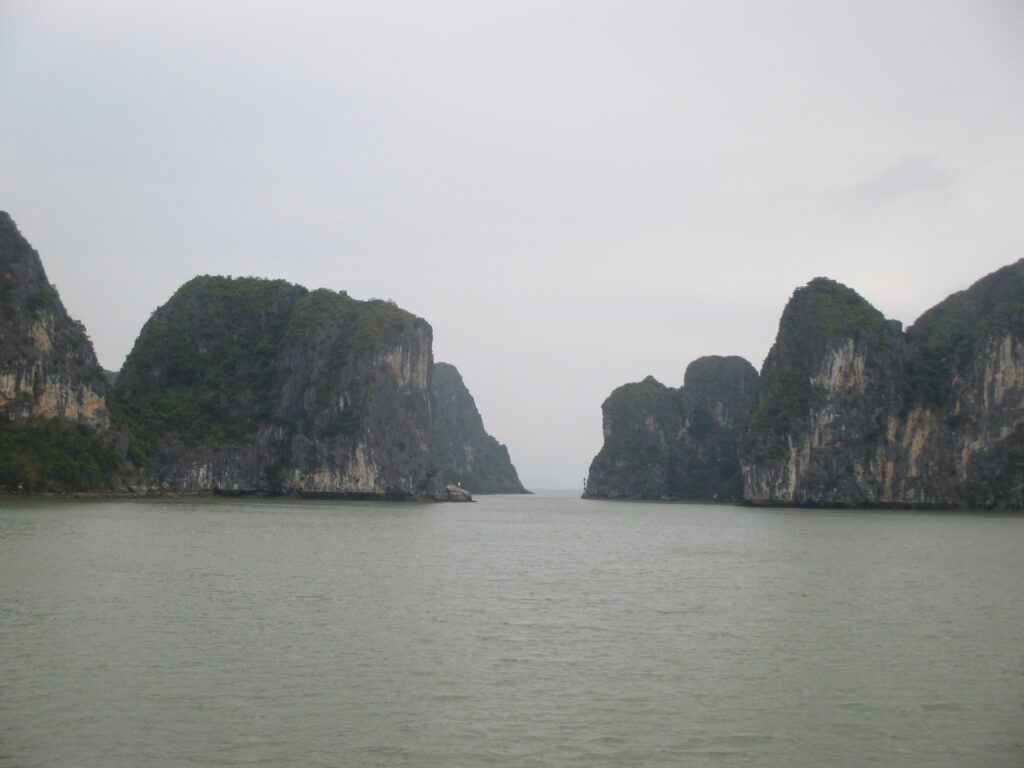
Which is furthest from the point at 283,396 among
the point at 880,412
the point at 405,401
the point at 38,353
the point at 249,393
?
the point at 880,412

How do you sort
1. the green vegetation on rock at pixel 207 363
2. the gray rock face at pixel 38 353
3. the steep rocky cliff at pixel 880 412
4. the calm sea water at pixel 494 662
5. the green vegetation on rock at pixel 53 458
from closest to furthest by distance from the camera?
the calm sea water at pixel 494 662 < the green vegetation on rock at pixel 53 458 < the gray rock face at pixel 38 353 < the steep rocky cliff at pixel 880 412 < the green vegetation on rock at pixel 207 363

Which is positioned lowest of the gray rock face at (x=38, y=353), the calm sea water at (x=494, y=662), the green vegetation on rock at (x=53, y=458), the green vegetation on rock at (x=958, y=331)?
the calm sea water at (x=494, y=662)

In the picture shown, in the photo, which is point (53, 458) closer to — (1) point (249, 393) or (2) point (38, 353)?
(2) point (38, 353)

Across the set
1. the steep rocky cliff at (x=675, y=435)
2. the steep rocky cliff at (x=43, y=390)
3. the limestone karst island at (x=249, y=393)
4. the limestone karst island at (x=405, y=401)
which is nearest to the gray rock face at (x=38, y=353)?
the steep rocky cliff at (x=43, y=390)

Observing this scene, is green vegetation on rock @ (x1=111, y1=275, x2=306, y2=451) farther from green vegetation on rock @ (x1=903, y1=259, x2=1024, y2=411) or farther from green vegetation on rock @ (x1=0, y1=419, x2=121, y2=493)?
green vegetation on rock @ (x1=903, y1=259, x2=1024, y2=411)

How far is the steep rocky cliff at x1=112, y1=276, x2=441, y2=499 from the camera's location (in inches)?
4368

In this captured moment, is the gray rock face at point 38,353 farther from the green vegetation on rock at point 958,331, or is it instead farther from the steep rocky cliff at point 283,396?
the green vegetation on rock at point 958,331

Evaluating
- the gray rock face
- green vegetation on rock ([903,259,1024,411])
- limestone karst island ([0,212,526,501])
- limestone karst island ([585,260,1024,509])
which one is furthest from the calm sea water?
green vegetation on rock ([903,259,1024,411])

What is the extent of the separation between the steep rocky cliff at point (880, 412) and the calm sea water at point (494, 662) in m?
79.4

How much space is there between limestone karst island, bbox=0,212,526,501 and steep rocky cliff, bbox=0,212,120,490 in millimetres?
207

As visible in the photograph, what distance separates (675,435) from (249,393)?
78172 millimetres

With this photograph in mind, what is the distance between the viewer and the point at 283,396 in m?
119

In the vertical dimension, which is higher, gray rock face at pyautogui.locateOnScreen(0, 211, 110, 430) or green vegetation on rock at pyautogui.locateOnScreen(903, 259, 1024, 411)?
green vegetation on rock at pyautogui.locateOnScreen(903, 259, 1024, 411)

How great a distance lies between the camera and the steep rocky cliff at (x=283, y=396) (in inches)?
4368
